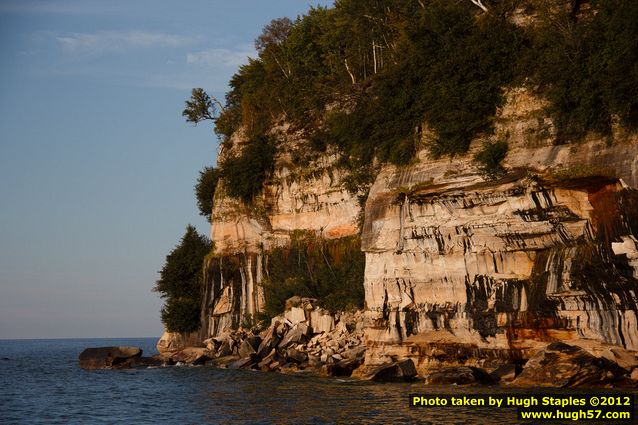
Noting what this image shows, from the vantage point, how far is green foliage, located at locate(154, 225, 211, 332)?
55.3 m

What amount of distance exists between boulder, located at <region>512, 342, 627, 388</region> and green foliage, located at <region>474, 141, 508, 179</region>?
7.51 m

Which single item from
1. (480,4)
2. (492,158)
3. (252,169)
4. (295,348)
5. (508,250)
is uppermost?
(480,4)

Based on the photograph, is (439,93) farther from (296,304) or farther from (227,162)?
(227,162)

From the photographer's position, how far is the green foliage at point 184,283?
181 feet

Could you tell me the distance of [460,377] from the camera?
28.1 metres

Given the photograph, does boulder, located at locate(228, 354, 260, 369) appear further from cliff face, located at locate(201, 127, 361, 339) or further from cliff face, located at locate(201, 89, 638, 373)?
cliff face, located at locate(201, 89, 638, 373)

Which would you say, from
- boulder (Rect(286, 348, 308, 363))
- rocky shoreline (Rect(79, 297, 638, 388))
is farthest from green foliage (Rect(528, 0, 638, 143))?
boulder (Rect(286, 348, 308, 363))

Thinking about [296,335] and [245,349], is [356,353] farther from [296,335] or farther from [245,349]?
[245,349]

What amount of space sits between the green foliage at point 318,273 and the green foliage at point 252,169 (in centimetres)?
480

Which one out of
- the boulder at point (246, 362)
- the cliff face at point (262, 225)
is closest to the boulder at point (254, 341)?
the boulder at point (246, 362)

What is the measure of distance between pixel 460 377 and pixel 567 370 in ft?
13.2

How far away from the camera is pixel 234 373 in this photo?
3912 centimetres

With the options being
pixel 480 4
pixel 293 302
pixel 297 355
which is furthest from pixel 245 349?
pixel 480 4

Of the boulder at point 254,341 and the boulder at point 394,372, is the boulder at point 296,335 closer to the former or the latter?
the boulder at point 254,341
